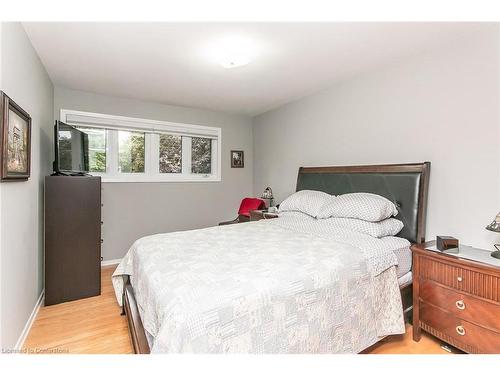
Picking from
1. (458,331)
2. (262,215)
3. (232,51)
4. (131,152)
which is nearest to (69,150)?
(131,152)

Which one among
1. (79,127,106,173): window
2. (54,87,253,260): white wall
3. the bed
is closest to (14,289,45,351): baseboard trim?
the bed

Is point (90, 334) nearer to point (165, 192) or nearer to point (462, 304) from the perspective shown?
point (165, 192)

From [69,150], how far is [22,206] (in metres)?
0.89

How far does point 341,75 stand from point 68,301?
11.7 feet

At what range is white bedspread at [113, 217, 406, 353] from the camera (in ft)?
3.64

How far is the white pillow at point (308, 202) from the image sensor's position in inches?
106

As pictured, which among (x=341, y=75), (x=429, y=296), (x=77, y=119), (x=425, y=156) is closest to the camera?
(x=429, y=296)

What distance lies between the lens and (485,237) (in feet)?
6.23

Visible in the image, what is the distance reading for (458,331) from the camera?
1.67 meters

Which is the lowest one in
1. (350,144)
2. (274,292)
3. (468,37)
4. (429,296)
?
(429,296)

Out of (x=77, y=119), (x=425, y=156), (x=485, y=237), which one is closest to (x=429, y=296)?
(x=485, y=237)

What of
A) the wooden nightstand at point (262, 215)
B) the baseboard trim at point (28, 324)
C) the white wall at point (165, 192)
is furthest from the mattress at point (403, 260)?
the white wall at point (165, 192)
